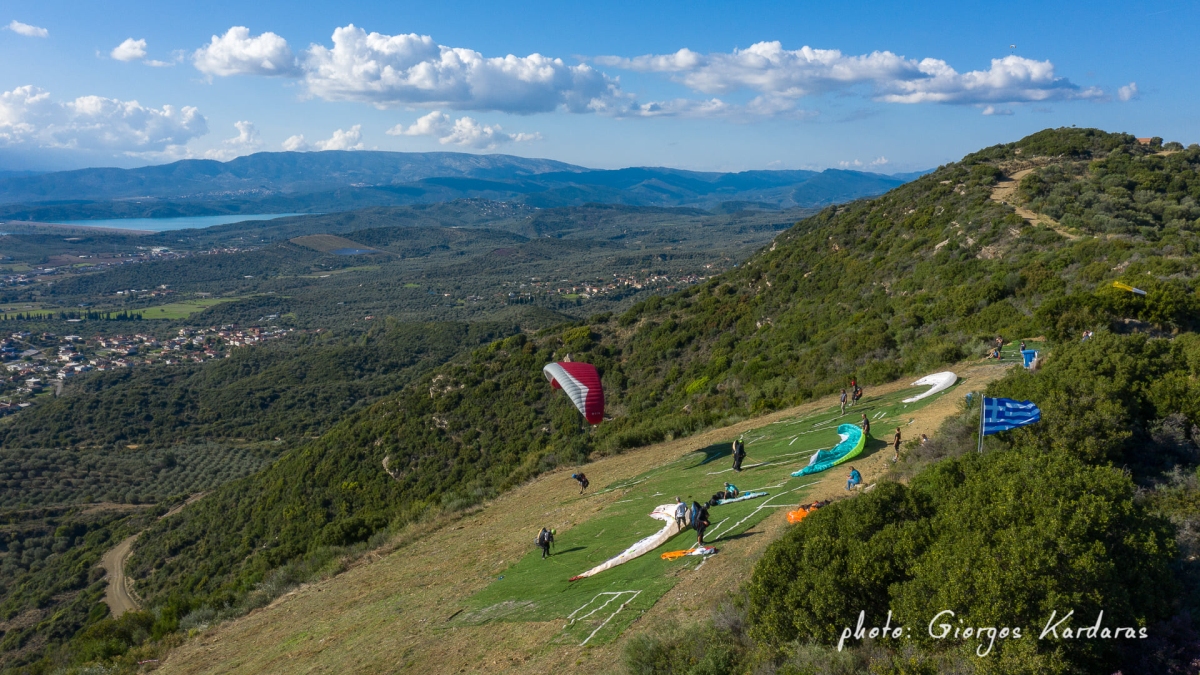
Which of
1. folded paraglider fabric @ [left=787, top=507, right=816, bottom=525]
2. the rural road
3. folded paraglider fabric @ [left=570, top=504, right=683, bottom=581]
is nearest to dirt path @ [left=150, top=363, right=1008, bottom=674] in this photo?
folded paraglider fabric @ [left=787, top=507, right=816, bottom=525]

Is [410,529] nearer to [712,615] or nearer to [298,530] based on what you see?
[712,615]

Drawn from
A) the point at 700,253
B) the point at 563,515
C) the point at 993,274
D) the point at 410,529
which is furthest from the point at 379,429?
the point at 700,253

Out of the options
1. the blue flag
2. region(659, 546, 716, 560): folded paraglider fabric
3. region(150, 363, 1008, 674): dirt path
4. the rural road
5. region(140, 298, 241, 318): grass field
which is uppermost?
the blue flag

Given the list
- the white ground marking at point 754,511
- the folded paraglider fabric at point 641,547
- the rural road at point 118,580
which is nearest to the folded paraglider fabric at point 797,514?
the white ground marking at point 754,511

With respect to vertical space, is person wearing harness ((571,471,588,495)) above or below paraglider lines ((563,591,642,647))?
below

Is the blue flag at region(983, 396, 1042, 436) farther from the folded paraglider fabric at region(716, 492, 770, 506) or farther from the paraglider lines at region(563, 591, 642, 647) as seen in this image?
the paraglider lines at region(563, 591, 642, 647)

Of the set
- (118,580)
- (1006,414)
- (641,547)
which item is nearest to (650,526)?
(641,547)
